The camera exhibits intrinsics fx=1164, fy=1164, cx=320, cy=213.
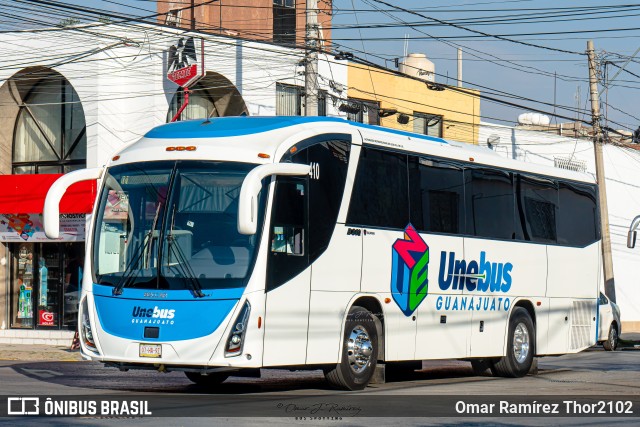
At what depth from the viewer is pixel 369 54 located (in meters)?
32.3

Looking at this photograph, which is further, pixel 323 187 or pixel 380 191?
pixel 380 191

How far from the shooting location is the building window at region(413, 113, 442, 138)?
132ft

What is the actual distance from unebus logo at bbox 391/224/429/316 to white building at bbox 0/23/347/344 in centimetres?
1469

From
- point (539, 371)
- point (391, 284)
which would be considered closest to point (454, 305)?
point (391, 284)

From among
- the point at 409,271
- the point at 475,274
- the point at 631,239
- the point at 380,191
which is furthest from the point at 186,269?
the point at 631,239

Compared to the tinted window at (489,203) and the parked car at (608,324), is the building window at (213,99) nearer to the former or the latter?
the parked car at (608,324)

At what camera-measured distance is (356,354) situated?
15.5m

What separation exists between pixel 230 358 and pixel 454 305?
5.42 metres

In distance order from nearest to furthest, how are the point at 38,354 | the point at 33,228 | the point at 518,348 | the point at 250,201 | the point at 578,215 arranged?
the point at 250,201 < the point at 518,348 < the point at 578,215 < the point at 38,354 < the point at 33,228

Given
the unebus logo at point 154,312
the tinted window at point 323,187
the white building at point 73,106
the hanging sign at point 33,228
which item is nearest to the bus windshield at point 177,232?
the unebus logo at point 154,312

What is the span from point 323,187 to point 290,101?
63.5ft

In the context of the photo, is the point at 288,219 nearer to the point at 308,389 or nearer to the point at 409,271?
the point at 308,389

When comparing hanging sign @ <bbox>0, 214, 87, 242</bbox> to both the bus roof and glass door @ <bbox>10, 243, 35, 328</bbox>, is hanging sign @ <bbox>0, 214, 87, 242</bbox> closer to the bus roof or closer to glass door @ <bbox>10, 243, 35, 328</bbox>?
glass door @ <bbox>10, 243, 35, 328</bbox>

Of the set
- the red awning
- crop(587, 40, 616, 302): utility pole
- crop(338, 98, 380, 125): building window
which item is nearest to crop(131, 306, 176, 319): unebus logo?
the red awning
